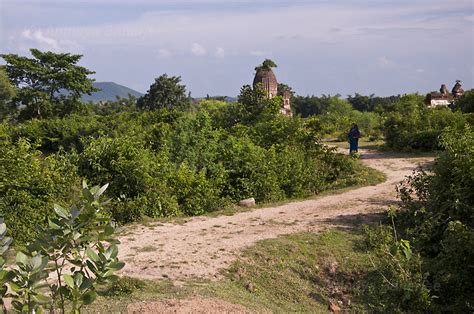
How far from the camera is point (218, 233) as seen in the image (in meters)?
8.35

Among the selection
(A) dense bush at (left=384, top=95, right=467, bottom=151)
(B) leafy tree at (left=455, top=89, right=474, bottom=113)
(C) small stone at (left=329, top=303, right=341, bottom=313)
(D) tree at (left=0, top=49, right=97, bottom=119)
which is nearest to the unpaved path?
(C) small stone at (left=329, top=303, right=341, bottom=313)

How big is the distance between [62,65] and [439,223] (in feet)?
105

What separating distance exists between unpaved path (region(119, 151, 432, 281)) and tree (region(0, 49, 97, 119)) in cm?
2653

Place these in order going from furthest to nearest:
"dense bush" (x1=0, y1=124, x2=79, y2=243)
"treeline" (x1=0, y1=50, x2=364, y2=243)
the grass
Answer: "treeline" (x1=0, y1=50, x2=364, y2=243)
"dense bush" (x1=0, y1=124, x2=79, y2=243)
the grass

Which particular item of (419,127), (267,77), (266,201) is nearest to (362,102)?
(267,77)

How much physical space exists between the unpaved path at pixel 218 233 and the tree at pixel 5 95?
26.8 metres

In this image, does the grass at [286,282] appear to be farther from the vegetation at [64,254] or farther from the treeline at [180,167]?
the vegetation at [64,254]

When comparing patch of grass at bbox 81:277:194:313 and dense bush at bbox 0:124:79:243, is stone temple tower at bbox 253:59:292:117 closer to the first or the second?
dense bush at bbox 0:124:79:243

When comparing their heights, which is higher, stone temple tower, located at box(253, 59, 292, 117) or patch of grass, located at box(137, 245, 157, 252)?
stone temple tower, located at box(253, 59, 292, 117)

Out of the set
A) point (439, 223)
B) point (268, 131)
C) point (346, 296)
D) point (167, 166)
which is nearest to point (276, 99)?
point (268, 131)

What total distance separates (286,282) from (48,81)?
103 feet

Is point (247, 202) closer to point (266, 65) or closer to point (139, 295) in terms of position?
point (139, 295)

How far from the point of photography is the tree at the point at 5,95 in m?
31.7

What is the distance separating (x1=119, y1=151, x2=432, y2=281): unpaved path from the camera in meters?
6.73
